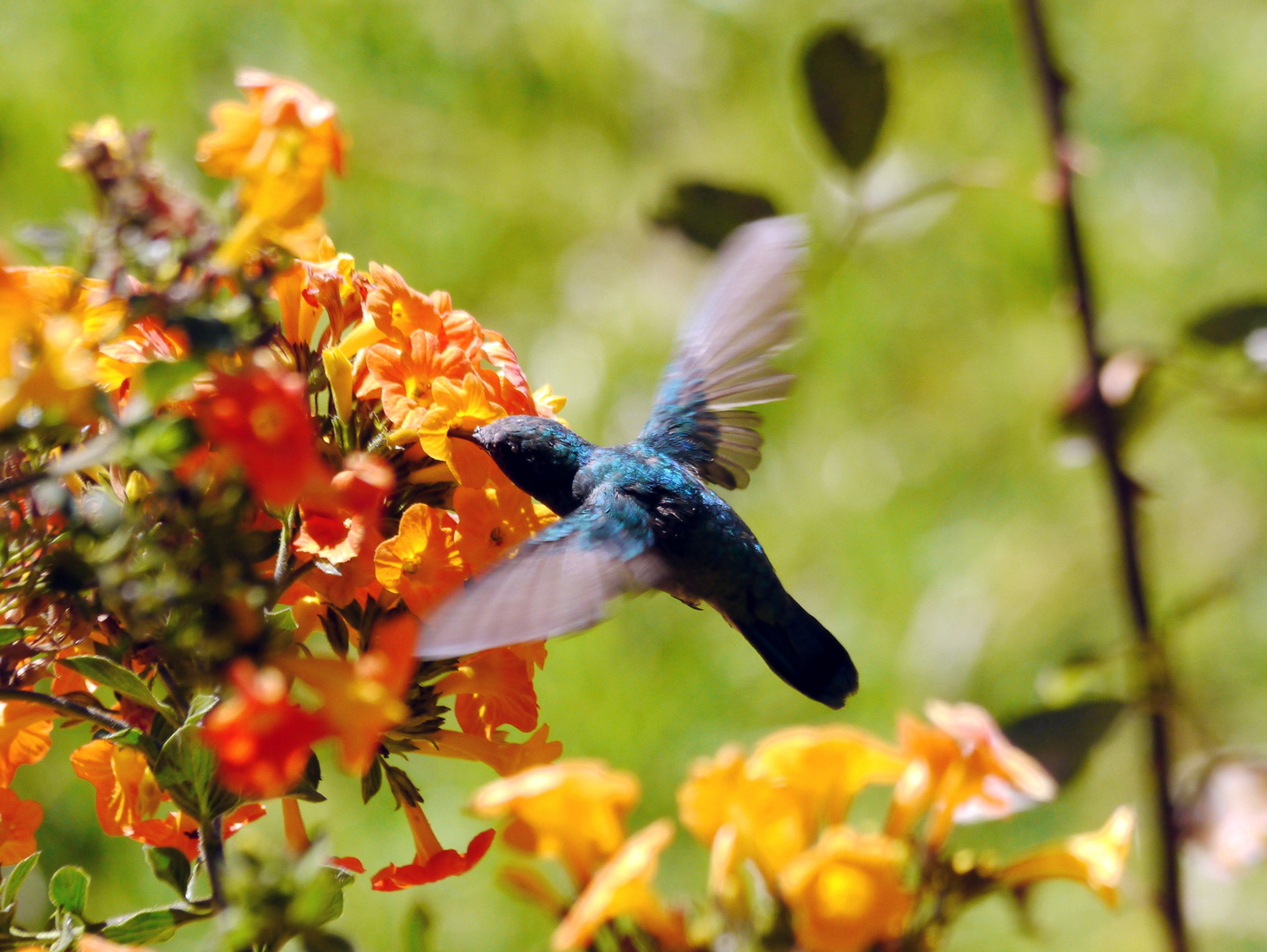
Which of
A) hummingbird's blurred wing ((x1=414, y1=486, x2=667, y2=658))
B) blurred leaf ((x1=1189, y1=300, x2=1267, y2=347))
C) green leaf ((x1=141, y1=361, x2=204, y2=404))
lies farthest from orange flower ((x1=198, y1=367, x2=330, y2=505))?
blurred leaf ((x1=1189, y1=300, x2=1267, y2=347))

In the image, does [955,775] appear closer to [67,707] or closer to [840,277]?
[67,707]

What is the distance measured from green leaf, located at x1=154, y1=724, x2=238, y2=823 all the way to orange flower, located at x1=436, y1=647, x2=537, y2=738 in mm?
140

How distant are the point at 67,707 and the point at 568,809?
0.23m

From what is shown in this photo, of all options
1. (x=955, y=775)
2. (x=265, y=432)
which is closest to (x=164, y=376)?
(x=265, y=432)

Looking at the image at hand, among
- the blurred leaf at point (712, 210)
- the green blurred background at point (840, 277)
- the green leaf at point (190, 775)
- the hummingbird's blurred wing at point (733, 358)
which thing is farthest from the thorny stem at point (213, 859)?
the green blurred background at point (840, 277)

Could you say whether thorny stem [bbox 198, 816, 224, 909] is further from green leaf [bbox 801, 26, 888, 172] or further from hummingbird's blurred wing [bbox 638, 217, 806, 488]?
green leaf [bbox 801, 26, 888, 172]

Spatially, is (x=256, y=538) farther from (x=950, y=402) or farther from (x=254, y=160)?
(x=950, y=402)

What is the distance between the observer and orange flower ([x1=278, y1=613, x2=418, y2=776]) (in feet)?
1.42

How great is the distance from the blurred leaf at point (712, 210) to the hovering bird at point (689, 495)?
A: 0.08ft

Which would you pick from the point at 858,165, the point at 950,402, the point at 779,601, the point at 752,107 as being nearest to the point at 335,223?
the point at 752,107

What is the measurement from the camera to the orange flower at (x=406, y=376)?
63 cm

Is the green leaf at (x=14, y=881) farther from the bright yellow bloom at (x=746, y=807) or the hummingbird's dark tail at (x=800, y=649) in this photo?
the hummingbird's dark tail at (x=800, y=649)

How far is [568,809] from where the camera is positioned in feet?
1.75

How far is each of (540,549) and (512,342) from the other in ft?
5.48
